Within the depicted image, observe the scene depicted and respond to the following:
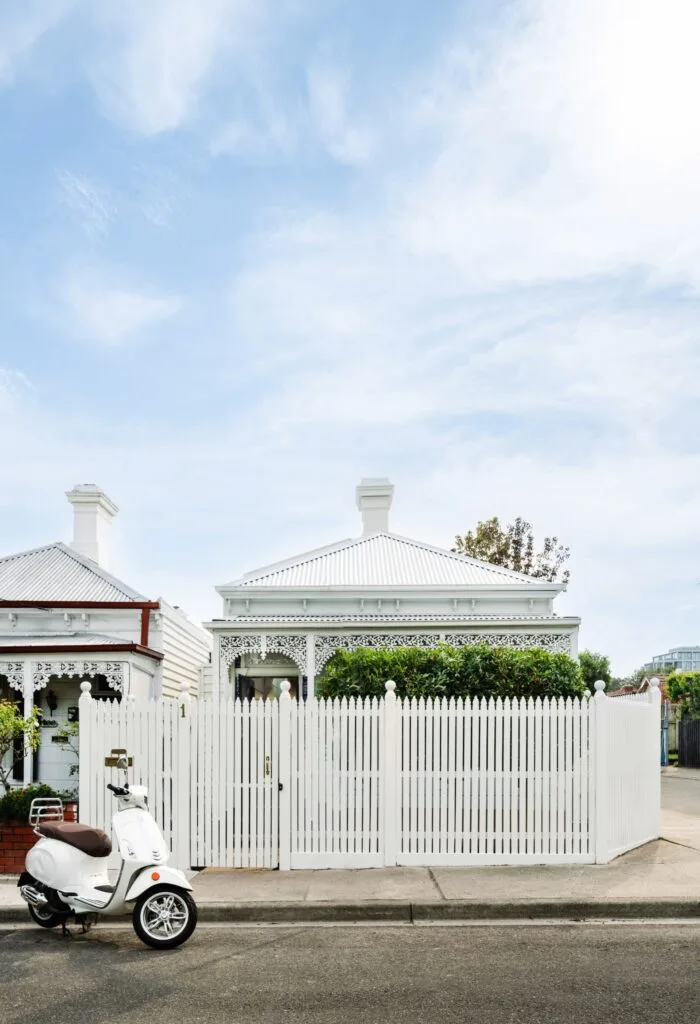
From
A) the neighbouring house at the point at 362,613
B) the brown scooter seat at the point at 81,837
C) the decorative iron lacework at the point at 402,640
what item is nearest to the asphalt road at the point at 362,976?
the brown scooter seat at the point at 81,837

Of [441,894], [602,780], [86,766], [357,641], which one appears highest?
[357,641]

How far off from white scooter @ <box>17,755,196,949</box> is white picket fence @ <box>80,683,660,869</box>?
2.37 m

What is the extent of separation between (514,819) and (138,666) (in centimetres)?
764

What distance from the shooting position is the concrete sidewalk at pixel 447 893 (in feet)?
29.3

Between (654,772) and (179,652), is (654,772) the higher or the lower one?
the lower one

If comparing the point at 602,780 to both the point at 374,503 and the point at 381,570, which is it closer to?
the point at 381,570

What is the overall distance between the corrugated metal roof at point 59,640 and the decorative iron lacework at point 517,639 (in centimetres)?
570

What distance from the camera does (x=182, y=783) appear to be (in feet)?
35.3

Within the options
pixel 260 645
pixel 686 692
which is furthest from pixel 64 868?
pixel 686 692

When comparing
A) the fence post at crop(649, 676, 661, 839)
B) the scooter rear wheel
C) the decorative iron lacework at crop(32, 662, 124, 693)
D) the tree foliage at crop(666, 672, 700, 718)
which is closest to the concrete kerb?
the scooter rear wheel

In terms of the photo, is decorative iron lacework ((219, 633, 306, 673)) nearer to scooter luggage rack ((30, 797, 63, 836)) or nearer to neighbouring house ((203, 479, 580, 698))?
neighbouring house ((203, 479, 580, 698))

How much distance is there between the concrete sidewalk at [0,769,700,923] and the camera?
893cm

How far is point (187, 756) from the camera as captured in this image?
10.8 meters

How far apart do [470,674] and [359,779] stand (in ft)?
9.11
